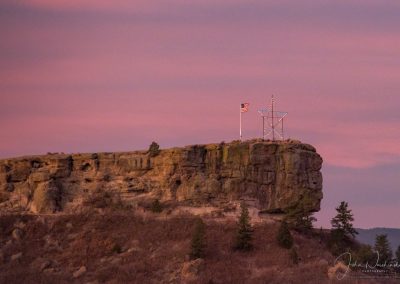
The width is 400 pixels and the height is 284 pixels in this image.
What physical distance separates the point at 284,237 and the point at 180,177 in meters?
12.8

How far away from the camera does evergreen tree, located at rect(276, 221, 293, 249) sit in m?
86.2

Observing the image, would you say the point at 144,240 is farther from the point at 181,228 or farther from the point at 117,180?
the point at 117,180

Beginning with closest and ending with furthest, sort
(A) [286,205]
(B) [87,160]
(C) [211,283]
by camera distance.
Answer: (C) [211,283] → (A) [286,205] → (B) [87,160]

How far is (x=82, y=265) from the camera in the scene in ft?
280

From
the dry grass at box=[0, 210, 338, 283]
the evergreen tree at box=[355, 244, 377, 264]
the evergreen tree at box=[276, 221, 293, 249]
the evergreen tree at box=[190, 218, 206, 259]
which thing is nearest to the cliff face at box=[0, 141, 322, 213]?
the dry grass at box=[0, 210, 338, 283]

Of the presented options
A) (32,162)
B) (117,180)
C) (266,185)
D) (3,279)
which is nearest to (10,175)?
(32,162)

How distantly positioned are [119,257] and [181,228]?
21.5 ft

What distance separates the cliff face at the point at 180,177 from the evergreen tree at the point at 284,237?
583 centimetres

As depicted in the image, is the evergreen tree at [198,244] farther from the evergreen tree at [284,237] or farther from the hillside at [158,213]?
the evergreen tree at [284,237]

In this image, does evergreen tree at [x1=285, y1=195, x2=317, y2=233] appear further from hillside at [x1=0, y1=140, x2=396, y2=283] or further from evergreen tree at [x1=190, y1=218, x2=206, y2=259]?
evergreen tree at [x1=190, y1=218, x2=206, y2=259]

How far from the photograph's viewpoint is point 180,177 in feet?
312

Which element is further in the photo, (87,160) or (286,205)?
(87,160)

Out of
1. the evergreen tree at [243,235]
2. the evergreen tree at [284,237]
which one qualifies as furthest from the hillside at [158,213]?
the evergreen tree at [243,235]

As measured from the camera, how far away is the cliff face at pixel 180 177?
9325cm
